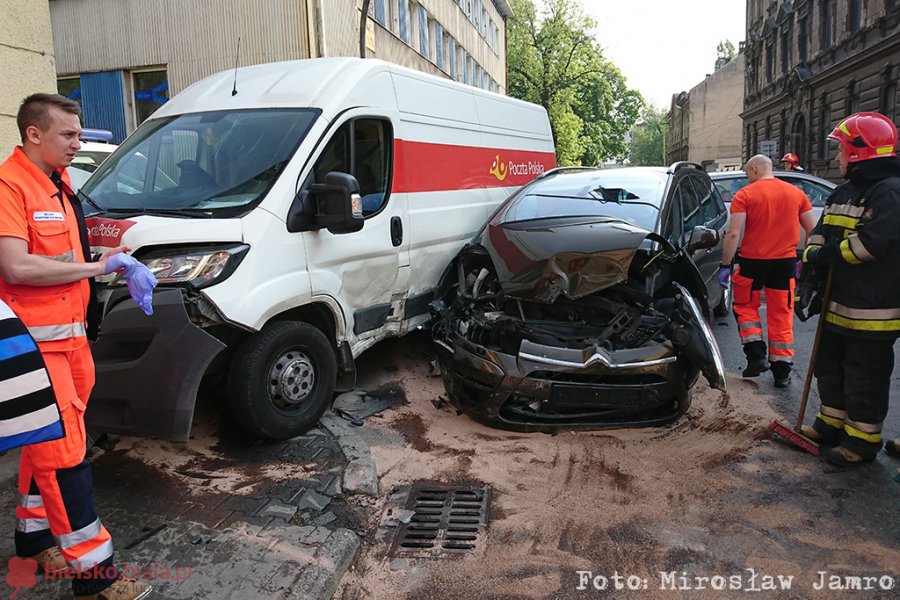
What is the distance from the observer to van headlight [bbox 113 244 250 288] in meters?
3.56

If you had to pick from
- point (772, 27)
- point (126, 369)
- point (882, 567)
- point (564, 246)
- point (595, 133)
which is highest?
point (772, 27)

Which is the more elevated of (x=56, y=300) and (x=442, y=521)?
(x=56, y=300)

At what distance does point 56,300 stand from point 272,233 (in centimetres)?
154

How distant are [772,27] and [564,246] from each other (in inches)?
1426

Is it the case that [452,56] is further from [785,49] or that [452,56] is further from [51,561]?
[51,561]

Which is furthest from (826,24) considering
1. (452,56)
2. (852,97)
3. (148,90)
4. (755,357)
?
(755,357)

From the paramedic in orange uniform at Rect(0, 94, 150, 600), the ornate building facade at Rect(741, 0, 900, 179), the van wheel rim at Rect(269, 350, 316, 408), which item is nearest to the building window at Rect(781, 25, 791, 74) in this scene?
the ornate building facade at Rect(741, 0, 900, 179)

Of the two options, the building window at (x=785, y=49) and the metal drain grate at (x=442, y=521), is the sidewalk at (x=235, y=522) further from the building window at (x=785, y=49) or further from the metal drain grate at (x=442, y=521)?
the building window at (x=785, y=49)

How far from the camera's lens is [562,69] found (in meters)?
40.3

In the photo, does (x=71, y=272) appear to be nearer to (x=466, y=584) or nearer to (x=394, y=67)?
(x=466, y=584)

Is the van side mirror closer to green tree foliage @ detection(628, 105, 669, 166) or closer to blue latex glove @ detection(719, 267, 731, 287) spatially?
blue latex glove @ detection(719, 267, 731, 287)

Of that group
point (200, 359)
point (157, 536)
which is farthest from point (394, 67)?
point (157, 536)

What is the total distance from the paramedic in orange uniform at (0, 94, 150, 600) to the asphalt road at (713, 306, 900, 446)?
4.31 metres

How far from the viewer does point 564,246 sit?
14.7ft
